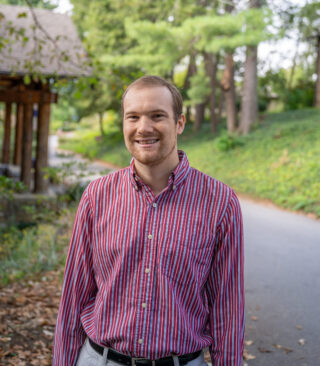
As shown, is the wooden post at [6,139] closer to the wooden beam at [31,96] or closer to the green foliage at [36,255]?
the wooden beam at [31,96]

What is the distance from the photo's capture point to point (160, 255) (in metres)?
1.75

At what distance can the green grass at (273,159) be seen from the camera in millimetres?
12391

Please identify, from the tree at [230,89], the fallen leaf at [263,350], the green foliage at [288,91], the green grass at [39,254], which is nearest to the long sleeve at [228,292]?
the fallen leaf at [263,350]

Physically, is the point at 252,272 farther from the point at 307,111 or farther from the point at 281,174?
the point at 307,111

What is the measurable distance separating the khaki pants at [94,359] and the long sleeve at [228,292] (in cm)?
8

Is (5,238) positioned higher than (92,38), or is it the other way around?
(92,38)

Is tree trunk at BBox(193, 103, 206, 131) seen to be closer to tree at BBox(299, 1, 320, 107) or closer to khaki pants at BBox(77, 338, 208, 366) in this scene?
tree at BBox(299, 1, 320, 107)

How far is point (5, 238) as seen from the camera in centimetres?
1002

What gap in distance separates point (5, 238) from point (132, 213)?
8882 millimetres

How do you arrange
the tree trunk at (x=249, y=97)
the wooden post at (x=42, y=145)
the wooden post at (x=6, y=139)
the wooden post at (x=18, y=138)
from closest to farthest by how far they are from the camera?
the wooden post at (x=42, y=145) < the wooden post at (x=18, y=138) < the wooden post at (x=6, y=139) < the tree trunk at (x=249, y=97)

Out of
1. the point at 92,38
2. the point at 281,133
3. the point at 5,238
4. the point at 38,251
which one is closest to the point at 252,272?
the point at 38,251

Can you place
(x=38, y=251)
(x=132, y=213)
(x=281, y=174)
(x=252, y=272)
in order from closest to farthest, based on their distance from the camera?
(x=132, y=213) < (x=252, y=272) < (x=38, y=251) < (x=281, y=174)

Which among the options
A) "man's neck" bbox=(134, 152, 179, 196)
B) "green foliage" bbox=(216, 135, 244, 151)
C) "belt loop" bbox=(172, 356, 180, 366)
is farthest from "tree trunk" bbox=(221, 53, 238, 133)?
"belt loop" bbox=(172, 356, 180, 366)

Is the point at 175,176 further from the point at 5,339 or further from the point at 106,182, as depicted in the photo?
the point at 5,339
